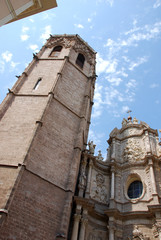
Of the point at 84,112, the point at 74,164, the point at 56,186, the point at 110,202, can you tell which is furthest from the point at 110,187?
the point at 84,112

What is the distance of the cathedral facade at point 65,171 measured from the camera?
30.9 feet

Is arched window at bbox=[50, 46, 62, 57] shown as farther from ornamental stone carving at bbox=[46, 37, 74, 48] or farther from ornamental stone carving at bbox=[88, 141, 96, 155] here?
ornamental stone carving at bbox=[88, 141, 96, 155]

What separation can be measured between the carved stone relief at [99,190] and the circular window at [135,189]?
5.10 ft

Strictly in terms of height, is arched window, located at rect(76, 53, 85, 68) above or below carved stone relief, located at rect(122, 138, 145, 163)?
above

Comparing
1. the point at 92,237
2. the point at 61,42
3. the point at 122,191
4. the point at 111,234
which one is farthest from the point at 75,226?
the point at 61,42

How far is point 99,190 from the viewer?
13.3 metres

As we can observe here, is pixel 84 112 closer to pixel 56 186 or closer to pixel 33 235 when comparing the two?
pixel 56 186

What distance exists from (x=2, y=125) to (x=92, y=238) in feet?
25.7

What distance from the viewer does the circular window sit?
13.0m

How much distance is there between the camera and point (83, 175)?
42.3 feet

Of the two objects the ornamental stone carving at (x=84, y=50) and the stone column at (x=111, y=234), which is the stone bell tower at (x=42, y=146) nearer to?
the stone column at (x=111, y=234)

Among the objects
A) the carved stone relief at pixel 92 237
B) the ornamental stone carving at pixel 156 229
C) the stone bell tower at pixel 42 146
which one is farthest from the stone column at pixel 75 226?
the ornamental stone carving at pixel 156 229

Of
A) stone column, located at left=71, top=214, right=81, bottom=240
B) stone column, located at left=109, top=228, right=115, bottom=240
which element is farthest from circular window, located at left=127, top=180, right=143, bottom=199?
stone column, located at left=71, top=214, right=81, bottom=240

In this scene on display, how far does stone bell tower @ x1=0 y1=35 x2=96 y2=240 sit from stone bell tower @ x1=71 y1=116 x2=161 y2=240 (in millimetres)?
1042
